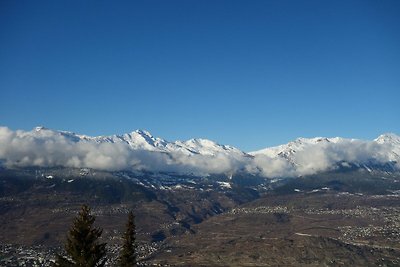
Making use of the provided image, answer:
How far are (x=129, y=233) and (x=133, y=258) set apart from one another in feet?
12.7

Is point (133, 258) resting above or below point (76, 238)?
below

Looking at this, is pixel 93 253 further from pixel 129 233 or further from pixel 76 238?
pixel 129 233

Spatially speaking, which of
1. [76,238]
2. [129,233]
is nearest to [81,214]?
[76,238]

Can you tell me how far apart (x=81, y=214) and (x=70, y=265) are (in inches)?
247

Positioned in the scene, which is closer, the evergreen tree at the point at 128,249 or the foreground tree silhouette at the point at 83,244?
the foreground tree silhouette at the point at 83,244

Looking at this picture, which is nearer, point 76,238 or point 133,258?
point 76,238

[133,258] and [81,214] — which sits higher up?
[81,214]

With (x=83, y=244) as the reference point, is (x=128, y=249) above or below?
below

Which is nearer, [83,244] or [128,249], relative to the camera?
[83,244]

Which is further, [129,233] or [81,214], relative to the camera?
[129,233]

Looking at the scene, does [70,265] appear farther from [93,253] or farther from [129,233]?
[129,233]

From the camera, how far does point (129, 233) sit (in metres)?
74.6

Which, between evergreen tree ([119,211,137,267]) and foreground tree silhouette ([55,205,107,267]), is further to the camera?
evergreen tree ([119,211,137,267])

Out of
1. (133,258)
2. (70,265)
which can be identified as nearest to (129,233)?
(133,258)
